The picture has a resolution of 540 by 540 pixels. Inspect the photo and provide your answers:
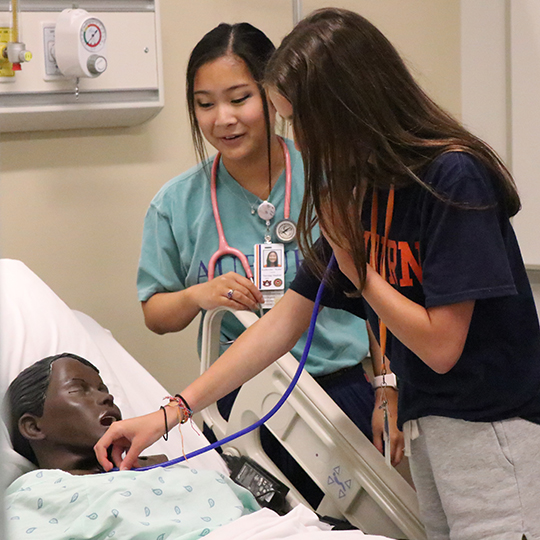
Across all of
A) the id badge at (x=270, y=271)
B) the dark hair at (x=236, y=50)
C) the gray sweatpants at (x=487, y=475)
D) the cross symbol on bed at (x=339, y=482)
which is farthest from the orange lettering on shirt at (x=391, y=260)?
the dark hair at (x=236, y=50)

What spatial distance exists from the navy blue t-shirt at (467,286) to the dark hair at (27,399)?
86 cm

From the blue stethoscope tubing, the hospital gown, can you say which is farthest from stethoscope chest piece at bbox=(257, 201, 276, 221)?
the hospital gown

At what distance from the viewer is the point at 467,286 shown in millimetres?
1185

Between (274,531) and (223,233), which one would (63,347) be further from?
(274,531)

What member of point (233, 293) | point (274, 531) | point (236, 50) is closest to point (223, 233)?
point (233, 293)

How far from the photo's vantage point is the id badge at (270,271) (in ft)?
6.64

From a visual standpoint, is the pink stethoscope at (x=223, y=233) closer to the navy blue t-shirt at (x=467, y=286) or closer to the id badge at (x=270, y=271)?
the id badge at (x=270, y=271)

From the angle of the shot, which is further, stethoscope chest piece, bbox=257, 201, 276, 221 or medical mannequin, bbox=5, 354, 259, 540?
stethoscope chest piece, bbox=257, 201, 276, 221

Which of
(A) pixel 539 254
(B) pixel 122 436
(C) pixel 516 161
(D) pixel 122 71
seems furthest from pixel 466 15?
(B) pixel 122 436

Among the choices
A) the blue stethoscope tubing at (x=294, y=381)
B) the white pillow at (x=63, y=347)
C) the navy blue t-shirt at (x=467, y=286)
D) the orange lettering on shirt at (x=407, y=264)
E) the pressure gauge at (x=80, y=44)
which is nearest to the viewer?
the navy blue t-shirt at (x=467, y=286)

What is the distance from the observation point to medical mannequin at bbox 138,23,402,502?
2004mm

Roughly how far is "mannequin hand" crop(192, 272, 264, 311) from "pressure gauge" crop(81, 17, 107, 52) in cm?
97

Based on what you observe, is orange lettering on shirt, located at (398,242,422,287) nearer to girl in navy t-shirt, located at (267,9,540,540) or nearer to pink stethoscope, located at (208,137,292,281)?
girl in navy t-shirt, located at (267,9,540,540)

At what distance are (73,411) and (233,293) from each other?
0.47 metres
